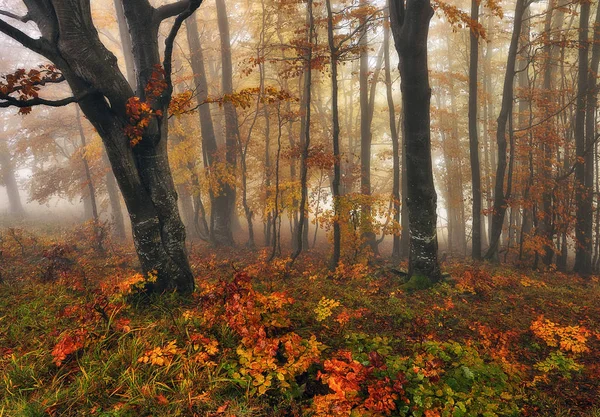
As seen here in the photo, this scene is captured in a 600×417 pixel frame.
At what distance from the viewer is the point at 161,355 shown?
3553mm

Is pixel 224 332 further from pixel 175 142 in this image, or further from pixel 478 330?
pixel 175 142

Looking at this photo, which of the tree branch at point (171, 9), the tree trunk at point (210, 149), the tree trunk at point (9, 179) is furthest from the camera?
the tree trunk at point (9, 179)

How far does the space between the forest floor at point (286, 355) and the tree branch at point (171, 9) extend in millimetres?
4626

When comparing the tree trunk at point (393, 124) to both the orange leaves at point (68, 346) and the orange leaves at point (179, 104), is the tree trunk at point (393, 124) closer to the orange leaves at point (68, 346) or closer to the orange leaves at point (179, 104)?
the orange leaves at point (179, 104)

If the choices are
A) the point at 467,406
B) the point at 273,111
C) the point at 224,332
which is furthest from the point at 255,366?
the point at 273,111

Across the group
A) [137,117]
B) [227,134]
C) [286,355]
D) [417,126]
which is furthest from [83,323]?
[227,134]

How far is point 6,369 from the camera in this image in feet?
11.4

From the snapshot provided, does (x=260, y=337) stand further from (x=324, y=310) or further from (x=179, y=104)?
(x=179, y=104)

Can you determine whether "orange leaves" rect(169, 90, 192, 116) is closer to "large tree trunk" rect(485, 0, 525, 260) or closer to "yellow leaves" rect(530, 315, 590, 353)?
"yellow leaves" rect(530, 315, 590, 353)

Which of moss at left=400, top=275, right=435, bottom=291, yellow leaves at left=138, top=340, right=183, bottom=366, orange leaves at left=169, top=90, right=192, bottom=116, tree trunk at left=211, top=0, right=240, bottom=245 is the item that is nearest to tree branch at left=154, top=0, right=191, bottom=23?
orange leaves at left=169, top=90, right=192, bottom=116

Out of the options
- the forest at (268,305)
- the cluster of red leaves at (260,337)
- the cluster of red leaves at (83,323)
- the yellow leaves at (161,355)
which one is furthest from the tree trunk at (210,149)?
the yellow leaves at (161,355)

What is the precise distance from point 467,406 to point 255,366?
2.18 meters

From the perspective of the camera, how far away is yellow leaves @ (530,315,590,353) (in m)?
4.33

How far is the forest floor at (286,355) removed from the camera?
10.2 ft
